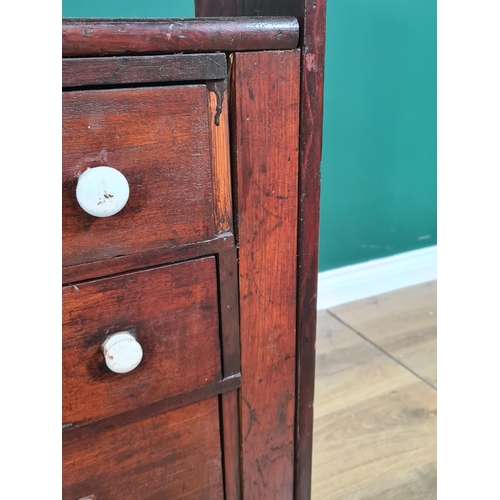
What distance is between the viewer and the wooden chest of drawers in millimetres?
421

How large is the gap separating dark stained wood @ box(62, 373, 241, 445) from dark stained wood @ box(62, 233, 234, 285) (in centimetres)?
14

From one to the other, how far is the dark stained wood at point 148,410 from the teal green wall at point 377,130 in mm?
886

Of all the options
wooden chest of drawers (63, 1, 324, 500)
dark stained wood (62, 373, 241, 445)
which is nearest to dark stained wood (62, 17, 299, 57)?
wooden chest of drawers (63, 1, 324, 500)

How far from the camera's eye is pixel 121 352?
1.53ft

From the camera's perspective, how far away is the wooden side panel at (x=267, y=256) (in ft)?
1.56

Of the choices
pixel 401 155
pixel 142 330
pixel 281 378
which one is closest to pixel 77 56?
pixel 142 330

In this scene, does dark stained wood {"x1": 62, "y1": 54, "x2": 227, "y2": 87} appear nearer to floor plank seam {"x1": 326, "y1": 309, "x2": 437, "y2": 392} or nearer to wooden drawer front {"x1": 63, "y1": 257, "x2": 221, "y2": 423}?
wooden drawer front {"x1": 63, "y1": 257, "x2": 221, "y2": 423}

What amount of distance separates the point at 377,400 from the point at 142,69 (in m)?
0.90

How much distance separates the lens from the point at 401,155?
1464 mm

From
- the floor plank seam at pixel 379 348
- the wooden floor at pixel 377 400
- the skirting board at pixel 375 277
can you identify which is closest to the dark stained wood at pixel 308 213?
the wooden floor at pixel 377 400

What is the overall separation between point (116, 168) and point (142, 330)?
0.50ft

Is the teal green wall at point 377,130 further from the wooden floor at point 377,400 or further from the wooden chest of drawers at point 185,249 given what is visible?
the wooden chest of drawers at point 185,249
